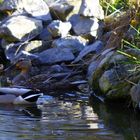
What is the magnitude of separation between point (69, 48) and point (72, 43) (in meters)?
0.27

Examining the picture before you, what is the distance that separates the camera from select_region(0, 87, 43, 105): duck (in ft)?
35.6

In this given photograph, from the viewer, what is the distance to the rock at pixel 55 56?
47.6 ft

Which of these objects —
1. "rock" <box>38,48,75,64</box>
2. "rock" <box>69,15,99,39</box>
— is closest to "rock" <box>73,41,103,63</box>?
"rock" <box>38,48,75,64</box>

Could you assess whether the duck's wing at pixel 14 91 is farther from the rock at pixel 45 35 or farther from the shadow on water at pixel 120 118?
the rock at pixel 45 35

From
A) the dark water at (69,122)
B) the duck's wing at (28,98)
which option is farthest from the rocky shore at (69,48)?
the duck's wing at (28,98)

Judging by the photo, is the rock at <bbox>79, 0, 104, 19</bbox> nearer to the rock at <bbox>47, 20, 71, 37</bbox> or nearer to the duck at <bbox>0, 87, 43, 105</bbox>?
the rock at <bbox>47, 20, 71, 37</bbox>

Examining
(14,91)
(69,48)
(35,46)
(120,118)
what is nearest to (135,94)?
(120,118)

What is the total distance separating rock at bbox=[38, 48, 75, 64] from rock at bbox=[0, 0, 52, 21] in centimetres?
188

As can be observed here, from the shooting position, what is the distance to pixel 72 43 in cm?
1516

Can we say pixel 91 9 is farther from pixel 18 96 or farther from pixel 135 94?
pixel 135 94

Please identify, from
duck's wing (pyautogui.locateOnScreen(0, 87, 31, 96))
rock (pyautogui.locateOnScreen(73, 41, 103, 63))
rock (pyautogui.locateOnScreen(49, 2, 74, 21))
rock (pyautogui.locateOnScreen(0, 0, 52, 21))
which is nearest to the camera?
duck's wing (pyautogui.locateOnScreen(0, 87, 31, 96))

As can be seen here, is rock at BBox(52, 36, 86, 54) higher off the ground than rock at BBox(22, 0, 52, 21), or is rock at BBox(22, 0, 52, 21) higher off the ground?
rock at BBox(22, 0, 52, 21)

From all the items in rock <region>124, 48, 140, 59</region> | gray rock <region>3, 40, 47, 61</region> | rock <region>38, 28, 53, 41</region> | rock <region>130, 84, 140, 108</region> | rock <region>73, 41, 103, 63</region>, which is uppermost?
rock <region>124, 48, 140, 59</region>

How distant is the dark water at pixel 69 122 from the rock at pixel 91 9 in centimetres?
548
